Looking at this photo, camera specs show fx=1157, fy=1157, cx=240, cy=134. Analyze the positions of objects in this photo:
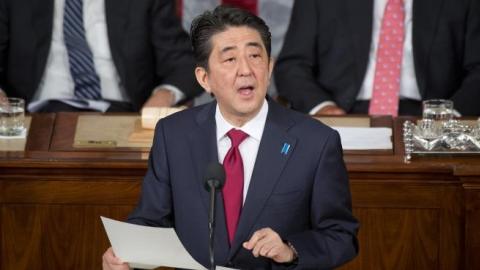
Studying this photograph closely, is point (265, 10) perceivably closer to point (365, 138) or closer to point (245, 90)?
point (365, 138)

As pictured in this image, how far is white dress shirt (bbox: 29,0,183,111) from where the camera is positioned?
16.5ft

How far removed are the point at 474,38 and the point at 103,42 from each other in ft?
5.22

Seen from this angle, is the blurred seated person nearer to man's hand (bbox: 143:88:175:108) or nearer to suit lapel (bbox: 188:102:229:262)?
man's hand (bbox: 143:88:175:108)

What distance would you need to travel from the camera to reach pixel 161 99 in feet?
16.2

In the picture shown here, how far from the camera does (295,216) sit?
9.18 ft

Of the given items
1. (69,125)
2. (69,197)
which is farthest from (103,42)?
(69,197)

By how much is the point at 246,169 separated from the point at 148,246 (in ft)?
1.27

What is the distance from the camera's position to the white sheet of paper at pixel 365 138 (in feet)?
12.5

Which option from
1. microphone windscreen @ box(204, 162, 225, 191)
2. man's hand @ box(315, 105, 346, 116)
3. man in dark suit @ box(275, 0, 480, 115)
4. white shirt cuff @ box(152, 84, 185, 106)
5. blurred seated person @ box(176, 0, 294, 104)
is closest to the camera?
microphone windscreen @ box(204, 162, 225, 191)

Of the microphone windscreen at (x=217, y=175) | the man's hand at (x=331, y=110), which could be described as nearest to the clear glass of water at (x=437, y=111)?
the man's hand at (x=331, y=110)

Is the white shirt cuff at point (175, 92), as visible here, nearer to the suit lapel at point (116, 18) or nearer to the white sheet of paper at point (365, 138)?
the suit lapel at point (116, 18)

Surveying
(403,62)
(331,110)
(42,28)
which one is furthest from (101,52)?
(403,62)

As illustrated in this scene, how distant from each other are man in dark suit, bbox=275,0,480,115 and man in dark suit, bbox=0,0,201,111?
50 cm

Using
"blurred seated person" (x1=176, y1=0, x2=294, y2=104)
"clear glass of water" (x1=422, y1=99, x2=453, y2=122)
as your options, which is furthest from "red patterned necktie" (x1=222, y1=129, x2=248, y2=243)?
"blurred seated person" (x1=176, y1=0, x2=294, y2=104)
